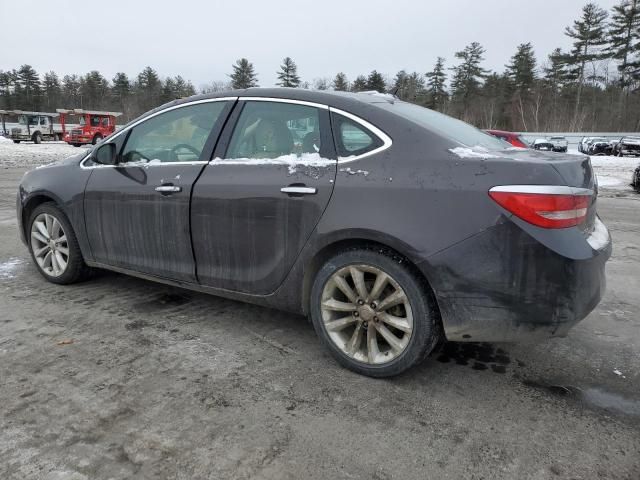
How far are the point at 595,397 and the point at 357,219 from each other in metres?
1.58

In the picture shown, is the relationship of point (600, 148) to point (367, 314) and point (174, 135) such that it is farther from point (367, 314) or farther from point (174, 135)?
point (367, 314)

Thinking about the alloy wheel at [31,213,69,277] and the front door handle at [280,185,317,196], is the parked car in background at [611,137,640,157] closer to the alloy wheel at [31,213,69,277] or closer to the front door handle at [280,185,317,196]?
the front door handle at [280,185,317,196]

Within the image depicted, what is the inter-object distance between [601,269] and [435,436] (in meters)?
1.24

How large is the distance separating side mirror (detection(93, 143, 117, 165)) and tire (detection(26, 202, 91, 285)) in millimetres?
660

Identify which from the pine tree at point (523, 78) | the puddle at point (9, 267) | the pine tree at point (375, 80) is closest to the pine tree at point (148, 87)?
the pine tree at point (375, 80)

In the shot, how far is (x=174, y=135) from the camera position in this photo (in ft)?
11.9

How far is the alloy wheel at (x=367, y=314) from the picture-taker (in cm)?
267

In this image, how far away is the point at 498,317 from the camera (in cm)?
244

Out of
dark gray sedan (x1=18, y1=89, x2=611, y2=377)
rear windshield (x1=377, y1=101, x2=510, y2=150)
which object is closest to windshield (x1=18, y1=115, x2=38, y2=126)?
dark gray sedan (x1=18, y1=89, x2=611, y2=377)

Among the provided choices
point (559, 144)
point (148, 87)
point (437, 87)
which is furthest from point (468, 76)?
point (148, 87)

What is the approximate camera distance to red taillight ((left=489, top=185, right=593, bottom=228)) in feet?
7.63

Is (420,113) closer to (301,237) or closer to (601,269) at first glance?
(301,237)

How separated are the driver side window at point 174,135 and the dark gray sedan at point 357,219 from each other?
0.01 metres

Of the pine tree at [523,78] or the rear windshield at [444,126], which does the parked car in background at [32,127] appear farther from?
the pine tree at [523,78]
